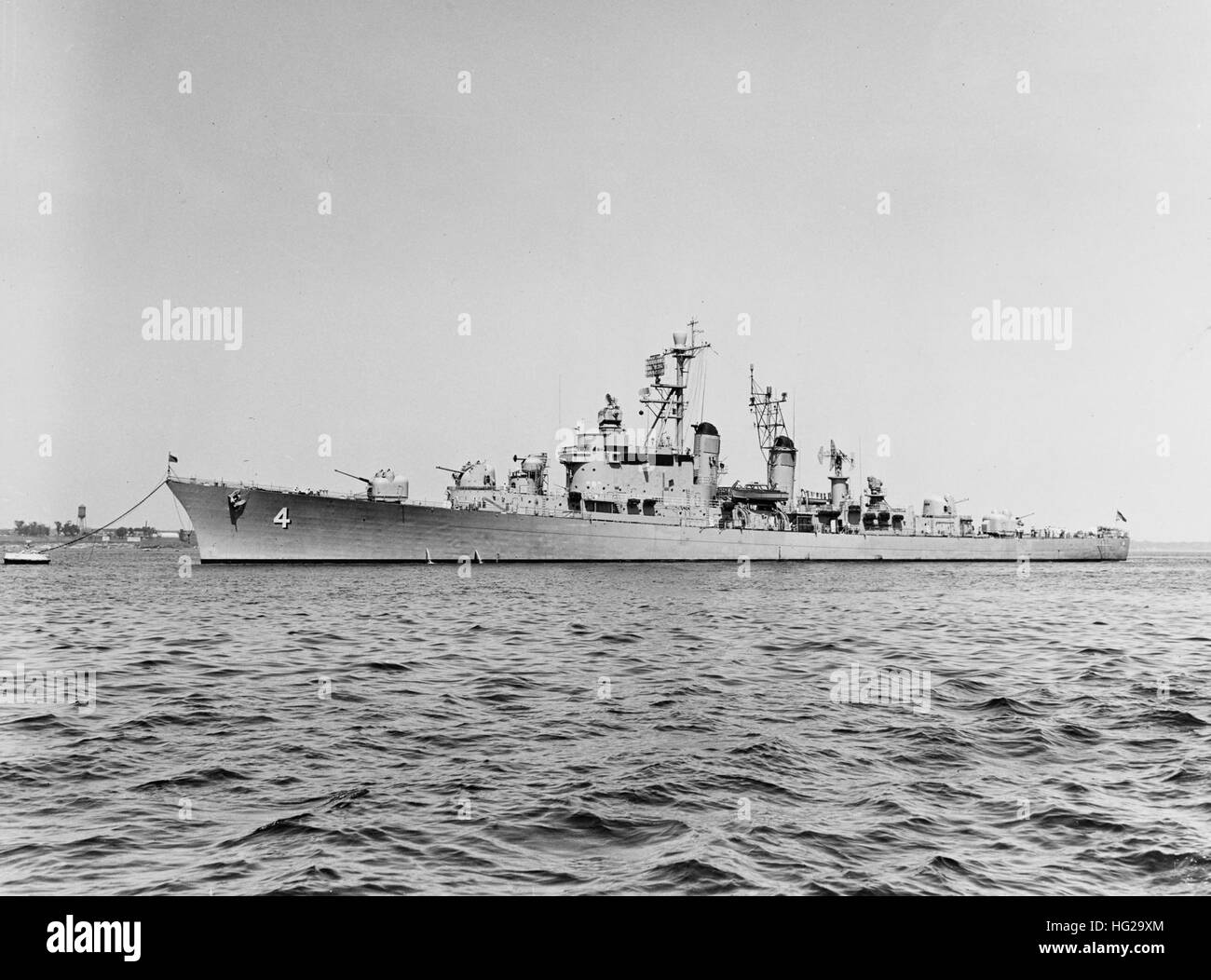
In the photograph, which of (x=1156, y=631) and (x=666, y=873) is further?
(x=1156, y=631)

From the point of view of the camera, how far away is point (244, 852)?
20.0 ft

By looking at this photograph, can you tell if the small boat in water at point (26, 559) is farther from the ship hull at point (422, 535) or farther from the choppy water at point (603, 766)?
the choppy water at point (603, 766)

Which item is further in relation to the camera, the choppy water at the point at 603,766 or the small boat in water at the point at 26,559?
the small boat in water at the point at 26,559

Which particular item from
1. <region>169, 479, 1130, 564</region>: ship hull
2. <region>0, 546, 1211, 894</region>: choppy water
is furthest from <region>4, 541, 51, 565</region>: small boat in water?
<region>0, 546, 1211, 894</region>: choppy water

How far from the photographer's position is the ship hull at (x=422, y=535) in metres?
47.2

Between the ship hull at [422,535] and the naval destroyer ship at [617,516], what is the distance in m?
0.08

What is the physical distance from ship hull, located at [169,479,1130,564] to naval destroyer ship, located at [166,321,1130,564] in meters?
0.08

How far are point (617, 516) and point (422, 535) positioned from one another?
12891 mm

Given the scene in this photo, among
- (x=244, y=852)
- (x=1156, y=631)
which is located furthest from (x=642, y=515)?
(x=244, y=852)

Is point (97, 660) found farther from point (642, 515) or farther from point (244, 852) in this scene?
point (642, 515)

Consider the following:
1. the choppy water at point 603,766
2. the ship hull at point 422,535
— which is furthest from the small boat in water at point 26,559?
the choppy water at point 603,766
